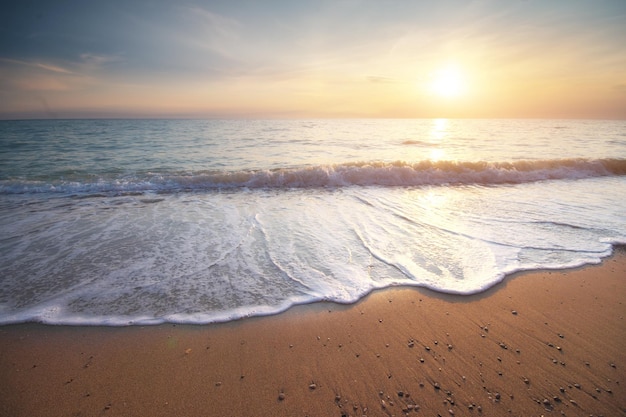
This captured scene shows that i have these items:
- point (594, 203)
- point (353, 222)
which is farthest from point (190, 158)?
point (594, 203)

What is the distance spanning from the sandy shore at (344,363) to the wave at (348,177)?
26.4ft

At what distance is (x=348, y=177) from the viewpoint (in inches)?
465

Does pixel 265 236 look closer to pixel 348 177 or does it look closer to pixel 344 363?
pixel 344 363

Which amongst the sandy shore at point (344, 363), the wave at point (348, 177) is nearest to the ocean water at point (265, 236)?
the wave at point (348, 177)

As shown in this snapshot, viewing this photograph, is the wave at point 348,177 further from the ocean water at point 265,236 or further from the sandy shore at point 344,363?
the sandy shore at point 344,363

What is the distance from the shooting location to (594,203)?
26.9 ft

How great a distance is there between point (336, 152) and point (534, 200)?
11994 millimetres

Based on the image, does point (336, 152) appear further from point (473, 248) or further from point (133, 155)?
point (473, 248)

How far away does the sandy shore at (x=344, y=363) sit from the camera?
239 cm

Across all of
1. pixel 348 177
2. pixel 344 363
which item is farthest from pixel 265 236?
pixel 348 177

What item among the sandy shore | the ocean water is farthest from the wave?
the sandy shore

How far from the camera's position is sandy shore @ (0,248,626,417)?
2.39 metres

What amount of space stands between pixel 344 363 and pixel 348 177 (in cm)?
951

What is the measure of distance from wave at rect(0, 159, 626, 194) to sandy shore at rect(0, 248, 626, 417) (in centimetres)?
805
